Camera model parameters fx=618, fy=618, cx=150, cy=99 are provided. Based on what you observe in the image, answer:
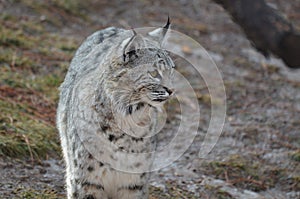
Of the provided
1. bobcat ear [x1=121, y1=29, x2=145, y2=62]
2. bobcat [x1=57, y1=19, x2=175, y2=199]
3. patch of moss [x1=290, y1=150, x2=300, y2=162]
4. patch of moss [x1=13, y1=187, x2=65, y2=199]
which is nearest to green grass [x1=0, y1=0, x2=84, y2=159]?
patch of moss [x1=13, y1=187, x2=65, y2=199]

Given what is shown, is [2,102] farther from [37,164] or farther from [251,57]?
→ [251,57]

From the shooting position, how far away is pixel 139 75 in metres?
3.37

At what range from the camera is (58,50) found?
7234 mm

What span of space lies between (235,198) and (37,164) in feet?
5.20

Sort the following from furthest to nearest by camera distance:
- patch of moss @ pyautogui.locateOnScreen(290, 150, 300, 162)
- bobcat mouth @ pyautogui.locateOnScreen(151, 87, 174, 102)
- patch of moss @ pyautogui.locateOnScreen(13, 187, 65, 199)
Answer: patch of moss @ pyautogui.locateOnScreen(290, 150, 300, 162)
patch of moss @ pyautogui.locateOnScreen(13, 187, 65, 199)
bobcat mouth @ pyautogui.locateOnScreen(151, 87, 174, 102)

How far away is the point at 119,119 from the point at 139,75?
0.30 m

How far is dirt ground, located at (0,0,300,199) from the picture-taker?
4852 millimetres

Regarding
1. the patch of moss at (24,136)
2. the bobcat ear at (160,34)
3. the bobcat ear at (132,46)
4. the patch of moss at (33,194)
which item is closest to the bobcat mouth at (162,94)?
the bobcat ear at (132,46)

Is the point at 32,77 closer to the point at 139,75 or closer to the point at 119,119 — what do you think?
the point at 119,119

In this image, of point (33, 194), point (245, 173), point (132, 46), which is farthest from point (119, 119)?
point (245, 173)

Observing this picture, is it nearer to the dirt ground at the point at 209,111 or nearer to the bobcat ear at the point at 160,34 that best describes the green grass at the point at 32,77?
the dirt ground at the point at 209,111

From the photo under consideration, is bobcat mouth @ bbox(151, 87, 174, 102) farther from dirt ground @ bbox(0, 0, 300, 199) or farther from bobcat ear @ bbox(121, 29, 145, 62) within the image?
dirt ground @ bbox(0, 0, 300, 199)

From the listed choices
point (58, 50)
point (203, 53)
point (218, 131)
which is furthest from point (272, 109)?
point (58, 50)

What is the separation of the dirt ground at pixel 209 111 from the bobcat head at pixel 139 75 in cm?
82
